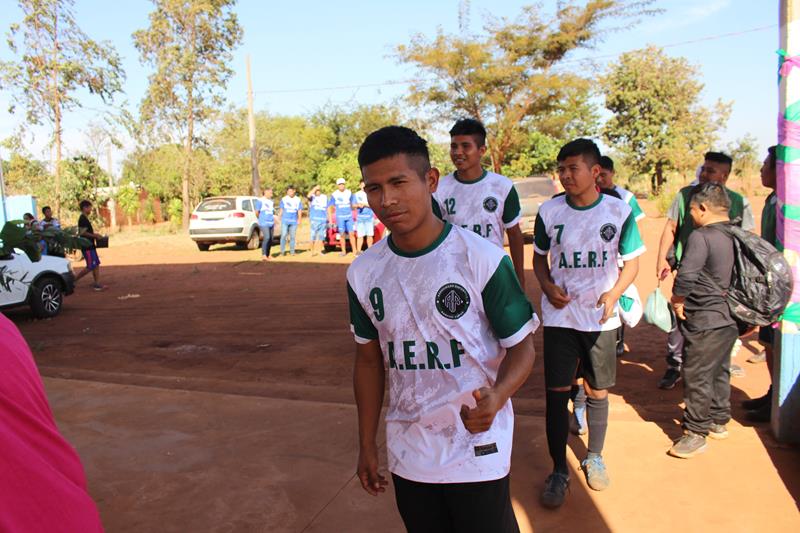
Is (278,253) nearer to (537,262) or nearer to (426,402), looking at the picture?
(537,262)

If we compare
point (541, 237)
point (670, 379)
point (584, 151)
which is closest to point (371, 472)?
point (541, 237)

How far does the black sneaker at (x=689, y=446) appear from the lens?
159 inches

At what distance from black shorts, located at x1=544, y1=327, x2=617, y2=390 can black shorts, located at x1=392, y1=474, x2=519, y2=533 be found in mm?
1605

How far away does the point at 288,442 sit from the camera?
4492 millimetres

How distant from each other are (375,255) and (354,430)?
2.78 m

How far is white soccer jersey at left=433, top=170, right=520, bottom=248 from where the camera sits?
455cm

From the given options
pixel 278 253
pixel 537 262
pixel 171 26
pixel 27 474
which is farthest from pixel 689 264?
pixel 171 26

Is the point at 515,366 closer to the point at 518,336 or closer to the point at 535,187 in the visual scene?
the point at 518,336

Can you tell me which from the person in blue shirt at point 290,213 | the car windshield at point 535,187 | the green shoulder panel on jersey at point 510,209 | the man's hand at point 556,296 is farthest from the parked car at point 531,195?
the man's hand at point 556,296

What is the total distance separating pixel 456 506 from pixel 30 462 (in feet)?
4.56

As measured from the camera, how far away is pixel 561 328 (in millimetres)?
3684

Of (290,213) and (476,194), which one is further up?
(476,194)

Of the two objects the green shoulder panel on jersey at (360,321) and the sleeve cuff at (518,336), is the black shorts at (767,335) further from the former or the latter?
the green shoulder panel on jersey at (360,321)

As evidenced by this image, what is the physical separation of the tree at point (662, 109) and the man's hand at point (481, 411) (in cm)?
3528
